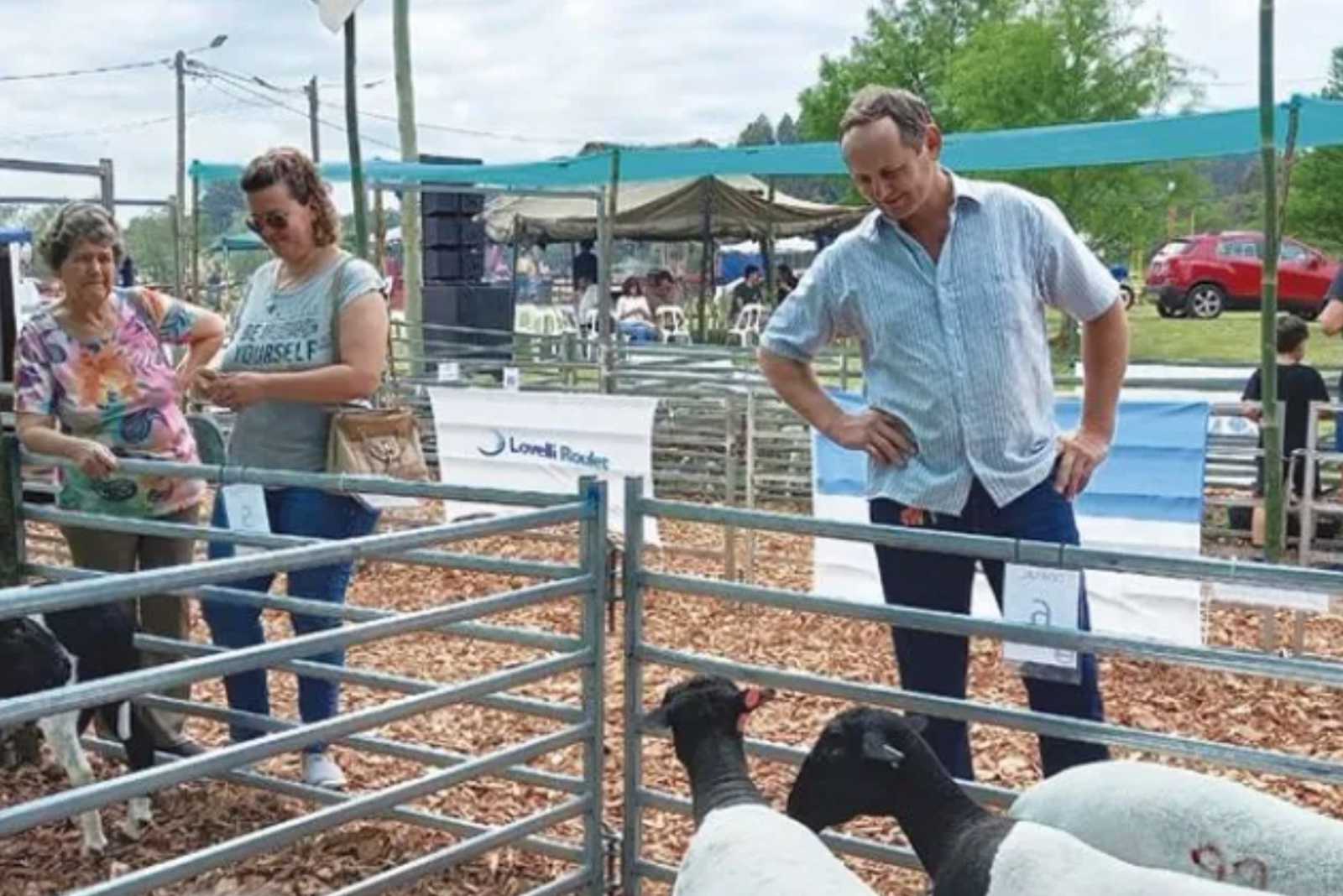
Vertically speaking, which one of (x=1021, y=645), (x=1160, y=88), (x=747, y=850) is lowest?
(x=747, y=850)

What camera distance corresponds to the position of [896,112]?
305 centimetres

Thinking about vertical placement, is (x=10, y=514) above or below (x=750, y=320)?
below

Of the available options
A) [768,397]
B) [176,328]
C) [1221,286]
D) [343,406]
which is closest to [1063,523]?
[343,406]

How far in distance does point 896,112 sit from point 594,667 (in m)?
1.45

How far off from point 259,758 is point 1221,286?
95.9 feet

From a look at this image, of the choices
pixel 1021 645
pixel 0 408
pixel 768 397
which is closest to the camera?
pixel 1021 645

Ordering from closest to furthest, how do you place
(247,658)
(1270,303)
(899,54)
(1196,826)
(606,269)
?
(1196,826)
(247,658)
(1270,303)
(606,269)
(899,54)

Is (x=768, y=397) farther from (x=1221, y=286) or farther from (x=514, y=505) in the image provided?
(x=1221, y=286)

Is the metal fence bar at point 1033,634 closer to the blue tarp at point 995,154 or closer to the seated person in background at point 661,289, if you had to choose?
the blue tarp at point 995,154

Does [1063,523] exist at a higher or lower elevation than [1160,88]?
lower

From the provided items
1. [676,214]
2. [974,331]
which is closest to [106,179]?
[974,331]

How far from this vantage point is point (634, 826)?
11.8ft

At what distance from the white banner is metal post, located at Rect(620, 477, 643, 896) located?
3.03m

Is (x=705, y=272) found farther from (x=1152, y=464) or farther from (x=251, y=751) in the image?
(x=251, y=751)
